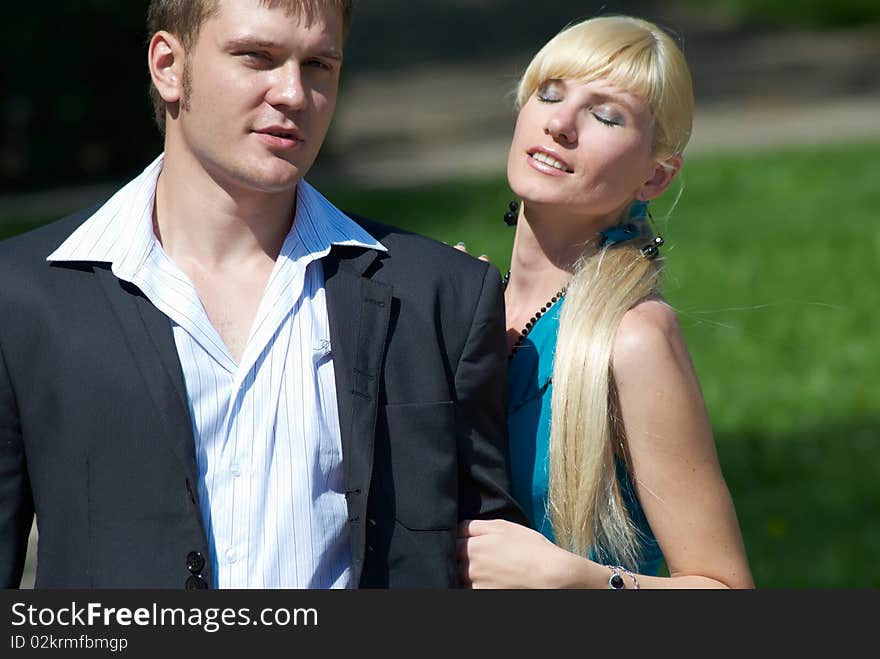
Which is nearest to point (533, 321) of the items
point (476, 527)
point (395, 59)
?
point (476, 527)

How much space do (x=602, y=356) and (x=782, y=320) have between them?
650 cm

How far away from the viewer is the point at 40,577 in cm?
286

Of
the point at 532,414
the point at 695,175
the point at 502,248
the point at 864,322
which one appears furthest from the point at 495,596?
the point at 695,175

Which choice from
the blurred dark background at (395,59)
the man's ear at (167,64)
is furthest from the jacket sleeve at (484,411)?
the blurred dark background at (395,59)

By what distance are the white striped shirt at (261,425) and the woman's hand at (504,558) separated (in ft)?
0.92

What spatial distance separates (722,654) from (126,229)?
1554mm

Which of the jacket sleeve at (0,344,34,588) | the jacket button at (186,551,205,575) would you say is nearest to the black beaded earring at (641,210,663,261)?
the jacket button at (186,551,205,575)

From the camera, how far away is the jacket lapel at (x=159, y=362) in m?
2.72

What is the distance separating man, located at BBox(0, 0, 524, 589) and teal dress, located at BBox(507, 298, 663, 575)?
0.73 ft

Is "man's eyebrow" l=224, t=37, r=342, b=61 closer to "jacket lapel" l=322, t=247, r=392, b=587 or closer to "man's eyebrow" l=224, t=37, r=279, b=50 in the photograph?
"man's eyebrow" l=224, t=37, r=279, b=50

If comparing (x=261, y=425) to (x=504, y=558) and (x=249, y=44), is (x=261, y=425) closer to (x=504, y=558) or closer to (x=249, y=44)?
(x=504, y=558)

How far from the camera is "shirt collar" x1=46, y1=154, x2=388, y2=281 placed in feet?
9.27

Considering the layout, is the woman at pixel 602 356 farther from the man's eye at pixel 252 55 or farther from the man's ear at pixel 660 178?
the man's eye at pixel 252 55

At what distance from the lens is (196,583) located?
274 centimetres
